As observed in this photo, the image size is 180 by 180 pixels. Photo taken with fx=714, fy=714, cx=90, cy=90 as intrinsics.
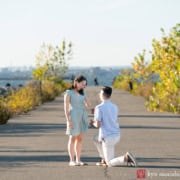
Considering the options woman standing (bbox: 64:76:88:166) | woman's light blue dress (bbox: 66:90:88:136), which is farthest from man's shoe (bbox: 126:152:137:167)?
woman's light blue dress (bbox: 66:90:88:136)

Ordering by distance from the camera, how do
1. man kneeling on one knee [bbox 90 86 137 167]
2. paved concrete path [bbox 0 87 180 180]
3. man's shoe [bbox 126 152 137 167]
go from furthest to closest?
man kneeling on one knee [bbox 90 86 137 167], man's shoe [bbox 126 152 137 167], paved concrete path [bbox 0 87 180 180]

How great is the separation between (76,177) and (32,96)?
959 inches

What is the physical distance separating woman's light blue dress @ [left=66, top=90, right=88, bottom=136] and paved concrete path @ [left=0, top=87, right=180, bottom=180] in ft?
2.13

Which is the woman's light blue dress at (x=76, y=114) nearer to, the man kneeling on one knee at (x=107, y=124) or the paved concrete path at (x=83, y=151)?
the man kneeling on one knee at (x=107, y=124)

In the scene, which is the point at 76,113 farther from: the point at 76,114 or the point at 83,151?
the point at 83,151

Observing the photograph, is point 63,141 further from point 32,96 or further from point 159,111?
point 32,96

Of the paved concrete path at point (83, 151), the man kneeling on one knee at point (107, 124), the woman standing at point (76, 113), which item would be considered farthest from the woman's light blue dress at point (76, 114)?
the paved concrete path at point (83, 151)

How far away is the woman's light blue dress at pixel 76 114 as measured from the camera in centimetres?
1298

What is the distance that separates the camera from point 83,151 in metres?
15.3

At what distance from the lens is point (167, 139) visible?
1788 centimetres

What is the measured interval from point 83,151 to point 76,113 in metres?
2.44

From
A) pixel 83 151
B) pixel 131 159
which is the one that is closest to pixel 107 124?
pixel 131 159

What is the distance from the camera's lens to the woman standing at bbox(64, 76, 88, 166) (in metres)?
13.0

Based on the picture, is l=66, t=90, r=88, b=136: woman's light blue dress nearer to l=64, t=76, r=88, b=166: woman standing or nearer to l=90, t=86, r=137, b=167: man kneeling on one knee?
l=64, t=76, r=88, b=166: woman standing
